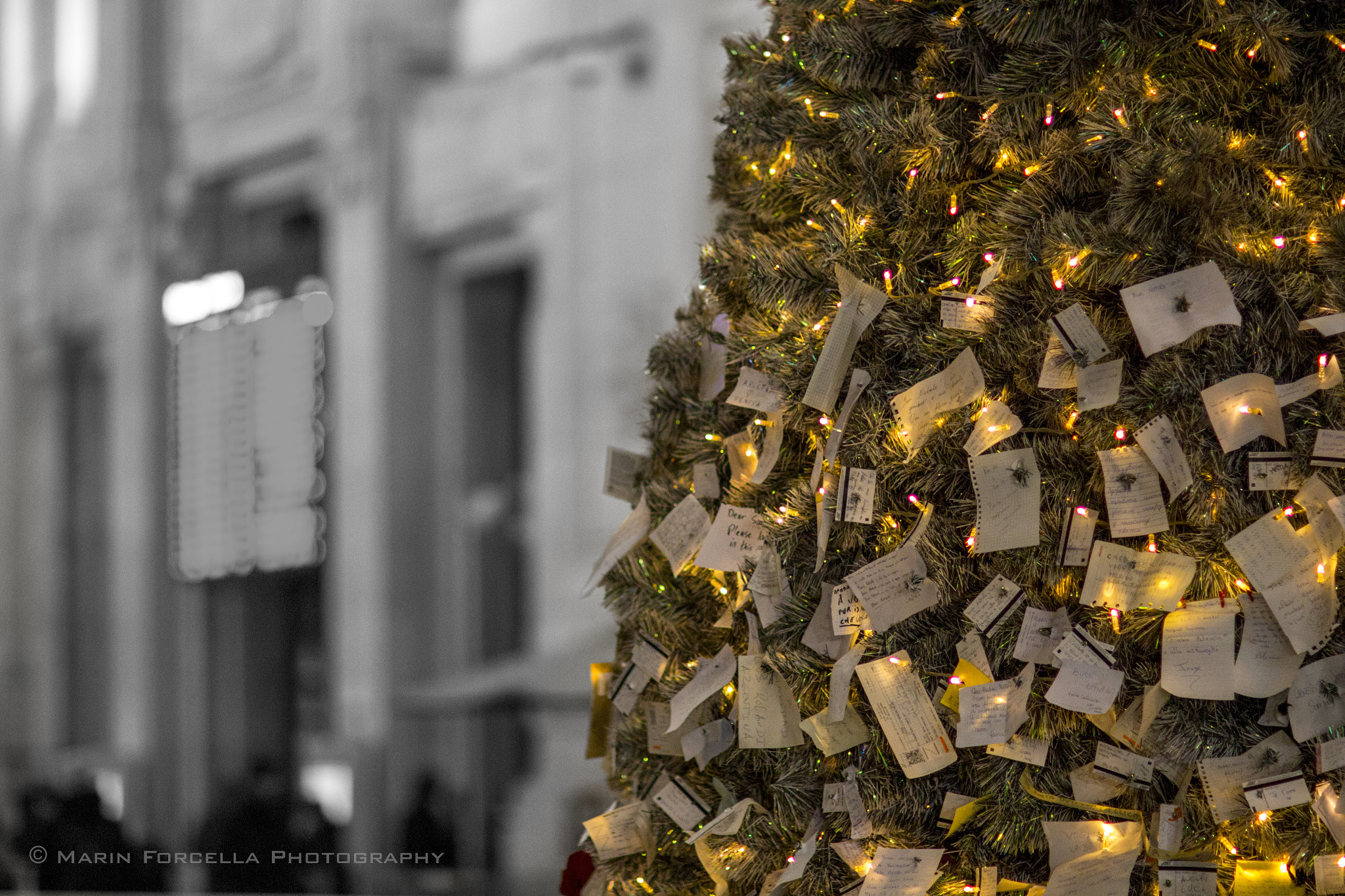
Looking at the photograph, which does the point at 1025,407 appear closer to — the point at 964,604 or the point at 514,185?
the point at 964,604

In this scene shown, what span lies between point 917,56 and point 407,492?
395 centimetres

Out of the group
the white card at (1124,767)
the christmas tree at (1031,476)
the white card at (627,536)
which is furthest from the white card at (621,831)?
the white card at (1124,767)

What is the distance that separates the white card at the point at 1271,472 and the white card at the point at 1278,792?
315 millimetres

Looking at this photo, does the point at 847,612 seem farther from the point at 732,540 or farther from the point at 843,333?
the point at 843,333

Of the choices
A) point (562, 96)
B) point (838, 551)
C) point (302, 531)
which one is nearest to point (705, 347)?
point (838, 551)

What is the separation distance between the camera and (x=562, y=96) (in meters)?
4.74

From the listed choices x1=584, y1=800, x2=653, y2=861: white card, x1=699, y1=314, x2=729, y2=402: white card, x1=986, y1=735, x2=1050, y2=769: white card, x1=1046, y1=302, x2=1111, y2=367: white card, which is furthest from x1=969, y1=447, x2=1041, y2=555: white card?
x1=584, y1=800, x2=653, y2=861: white card

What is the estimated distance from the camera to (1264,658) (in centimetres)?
129

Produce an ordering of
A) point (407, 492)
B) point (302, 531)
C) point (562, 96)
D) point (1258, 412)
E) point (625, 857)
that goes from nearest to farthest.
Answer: point (1258, 412)
point (625, 857)
point (562, 96)
point (407, 492)
point (302, 531)

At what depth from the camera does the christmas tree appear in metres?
1.31

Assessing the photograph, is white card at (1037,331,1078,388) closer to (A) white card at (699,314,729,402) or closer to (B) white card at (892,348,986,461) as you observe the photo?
(B) white card at (892,348,986,461)

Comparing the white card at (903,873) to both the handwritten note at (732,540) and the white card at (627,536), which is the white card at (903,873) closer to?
the handwritten note at (732,540)

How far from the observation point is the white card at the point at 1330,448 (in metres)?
1.28

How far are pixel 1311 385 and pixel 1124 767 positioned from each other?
478mm
